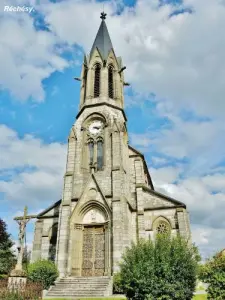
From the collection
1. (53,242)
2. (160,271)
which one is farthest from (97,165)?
(160,271)

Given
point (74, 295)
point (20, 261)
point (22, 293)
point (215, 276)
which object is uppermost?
point (20, 261)

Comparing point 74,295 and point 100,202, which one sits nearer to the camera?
point 74,295

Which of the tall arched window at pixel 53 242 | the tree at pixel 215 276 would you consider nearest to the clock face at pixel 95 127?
the tall arched window at pixel 53 242

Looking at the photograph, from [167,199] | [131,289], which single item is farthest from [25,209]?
[167,199]

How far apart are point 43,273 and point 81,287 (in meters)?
2.57

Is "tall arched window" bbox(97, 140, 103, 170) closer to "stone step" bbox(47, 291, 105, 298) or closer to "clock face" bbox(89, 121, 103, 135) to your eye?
"clock face" bbox(89, 121, 103, 135)

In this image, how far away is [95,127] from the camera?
26000 millimetres

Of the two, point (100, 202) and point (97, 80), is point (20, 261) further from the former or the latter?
point (97, 80)

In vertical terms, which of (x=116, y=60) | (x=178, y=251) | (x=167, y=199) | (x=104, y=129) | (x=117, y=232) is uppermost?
(x=116, y=60)

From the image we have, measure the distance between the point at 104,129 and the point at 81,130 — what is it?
7.43 feet

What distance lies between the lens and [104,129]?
83.3 feet

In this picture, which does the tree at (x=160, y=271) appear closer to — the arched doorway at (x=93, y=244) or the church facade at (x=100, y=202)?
the church facade at (x=100, y=202)

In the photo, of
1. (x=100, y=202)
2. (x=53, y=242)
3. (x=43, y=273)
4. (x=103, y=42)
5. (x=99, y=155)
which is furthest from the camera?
(x=103, y=42)

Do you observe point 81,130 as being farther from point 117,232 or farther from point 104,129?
point 117,232
